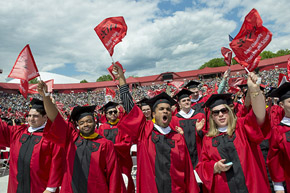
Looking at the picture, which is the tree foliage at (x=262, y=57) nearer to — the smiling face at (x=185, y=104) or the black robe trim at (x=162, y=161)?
the smiling face at (x=185, y=104)

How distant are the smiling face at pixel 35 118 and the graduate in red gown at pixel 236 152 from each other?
255 centimetres

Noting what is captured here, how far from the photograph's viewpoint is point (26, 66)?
2676 millimetres

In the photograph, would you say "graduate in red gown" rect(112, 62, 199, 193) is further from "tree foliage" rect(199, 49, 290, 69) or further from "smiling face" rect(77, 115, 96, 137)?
"tree foliage" rect(199, 49, 290, 69)

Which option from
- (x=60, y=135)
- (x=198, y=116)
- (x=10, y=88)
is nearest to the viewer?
(x=60, y=135)

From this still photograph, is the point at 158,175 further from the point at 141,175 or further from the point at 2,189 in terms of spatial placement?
the point at 2,189

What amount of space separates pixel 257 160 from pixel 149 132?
144 cm

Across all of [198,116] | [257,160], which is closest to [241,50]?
[257,160]

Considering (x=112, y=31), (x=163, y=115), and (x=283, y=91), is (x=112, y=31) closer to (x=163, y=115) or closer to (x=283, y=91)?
(x=163, y=115)

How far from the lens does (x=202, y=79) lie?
46.9 metres

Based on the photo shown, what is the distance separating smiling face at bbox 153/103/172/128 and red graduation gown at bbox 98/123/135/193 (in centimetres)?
87

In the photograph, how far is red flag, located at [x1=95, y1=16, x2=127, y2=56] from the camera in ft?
11.3

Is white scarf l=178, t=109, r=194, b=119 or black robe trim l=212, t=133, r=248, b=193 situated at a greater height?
white scarf l=178, t=109, r=194, b=119

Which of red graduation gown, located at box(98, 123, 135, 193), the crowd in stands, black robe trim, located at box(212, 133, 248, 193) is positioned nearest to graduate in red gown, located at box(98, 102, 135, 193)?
red graduation gown, located at box(98, 123, 135, 193)

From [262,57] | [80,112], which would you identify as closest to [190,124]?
[80,112]
